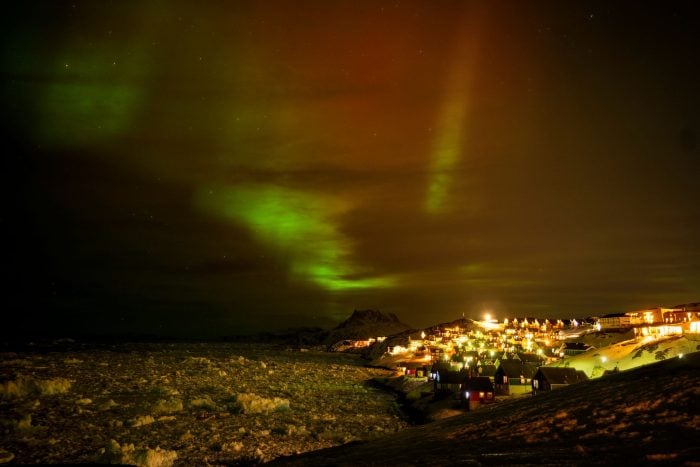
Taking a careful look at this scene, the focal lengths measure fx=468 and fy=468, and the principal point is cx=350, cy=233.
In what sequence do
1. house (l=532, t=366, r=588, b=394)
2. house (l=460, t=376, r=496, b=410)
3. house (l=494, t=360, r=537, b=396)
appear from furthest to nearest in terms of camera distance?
1. house (l=494, t=360, r=537, b=396)
2. house (l=532, t=366, r=588, b=394)
3. house (l=460, t=376, r=496, b=410)

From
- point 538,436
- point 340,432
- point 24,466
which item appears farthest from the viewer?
point 340,432

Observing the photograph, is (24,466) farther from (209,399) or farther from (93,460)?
(209,399)

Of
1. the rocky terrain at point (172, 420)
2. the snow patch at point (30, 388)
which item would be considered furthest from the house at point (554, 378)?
the snow patch at point (30, 388)

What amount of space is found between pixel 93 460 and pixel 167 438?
544cm

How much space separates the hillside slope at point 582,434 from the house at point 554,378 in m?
22.0

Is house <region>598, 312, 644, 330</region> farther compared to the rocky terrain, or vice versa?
house <region>598, 312, 644, 330</region>

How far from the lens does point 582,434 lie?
48.0 ft

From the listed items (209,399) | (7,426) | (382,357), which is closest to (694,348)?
(209,399)

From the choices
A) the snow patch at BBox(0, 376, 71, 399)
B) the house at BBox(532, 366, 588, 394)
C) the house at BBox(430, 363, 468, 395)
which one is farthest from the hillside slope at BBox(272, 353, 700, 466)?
the snow patch at BBox(0, 376, 71, 399)

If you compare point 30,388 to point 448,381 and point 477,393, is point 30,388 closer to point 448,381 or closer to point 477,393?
point 477,393

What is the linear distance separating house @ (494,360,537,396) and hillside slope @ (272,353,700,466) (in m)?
30.8

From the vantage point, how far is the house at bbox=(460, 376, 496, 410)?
137 ft

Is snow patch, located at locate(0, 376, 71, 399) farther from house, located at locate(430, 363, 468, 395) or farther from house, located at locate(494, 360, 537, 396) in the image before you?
house, located at locate(494, 360, 537, 396)

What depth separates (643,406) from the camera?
16.1 metres
